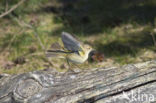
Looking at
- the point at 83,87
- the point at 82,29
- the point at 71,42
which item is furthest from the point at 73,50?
the point at 82,29

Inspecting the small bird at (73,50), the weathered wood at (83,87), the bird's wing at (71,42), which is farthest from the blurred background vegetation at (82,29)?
the weathered wood at (83,87)

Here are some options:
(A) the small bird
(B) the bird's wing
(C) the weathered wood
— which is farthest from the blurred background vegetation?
(C) the weathered wood

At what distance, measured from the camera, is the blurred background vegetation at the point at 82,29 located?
17.4ft

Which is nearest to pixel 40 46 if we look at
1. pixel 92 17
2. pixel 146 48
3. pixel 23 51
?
pixel 23 51

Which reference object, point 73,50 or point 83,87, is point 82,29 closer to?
point 73,50

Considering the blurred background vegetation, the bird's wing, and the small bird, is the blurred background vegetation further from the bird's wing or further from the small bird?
the bird's wing

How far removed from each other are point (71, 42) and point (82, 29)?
124 inches

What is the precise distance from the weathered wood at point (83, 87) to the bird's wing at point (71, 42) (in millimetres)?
424

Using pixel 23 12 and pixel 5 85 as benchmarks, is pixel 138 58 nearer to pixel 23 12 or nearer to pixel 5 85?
pixel 5 85

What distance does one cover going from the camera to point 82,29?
6.54 metres

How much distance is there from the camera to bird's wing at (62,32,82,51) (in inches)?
135

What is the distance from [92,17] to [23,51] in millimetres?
2485

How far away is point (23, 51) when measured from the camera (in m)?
5.79

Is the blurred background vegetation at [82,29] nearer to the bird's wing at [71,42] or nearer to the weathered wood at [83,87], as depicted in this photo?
the bird's wing at [71,42]
